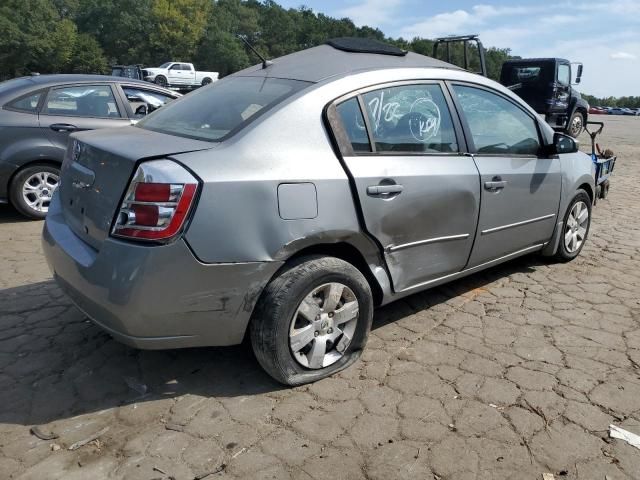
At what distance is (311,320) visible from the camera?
285 centimetres

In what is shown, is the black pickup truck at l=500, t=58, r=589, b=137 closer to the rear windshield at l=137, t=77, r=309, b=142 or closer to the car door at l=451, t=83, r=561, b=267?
the car door at l=451, t=83, r=561, b=267

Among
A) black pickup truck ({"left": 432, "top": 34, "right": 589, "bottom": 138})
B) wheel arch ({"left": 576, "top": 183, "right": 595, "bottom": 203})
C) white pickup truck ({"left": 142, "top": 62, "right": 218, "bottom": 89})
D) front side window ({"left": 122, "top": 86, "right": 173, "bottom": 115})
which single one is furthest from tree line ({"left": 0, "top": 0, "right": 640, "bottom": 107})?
wheel arch ({"left": 576, "top": 183, "right": 595, "bottom": 203})

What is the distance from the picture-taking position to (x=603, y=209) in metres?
7.45

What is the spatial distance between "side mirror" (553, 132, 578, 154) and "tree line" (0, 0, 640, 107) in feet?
173

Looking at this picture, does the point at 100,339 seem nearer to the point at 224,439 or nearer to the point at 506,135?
the point at 224,439

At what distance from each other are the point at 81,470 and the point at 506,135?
3363 mm

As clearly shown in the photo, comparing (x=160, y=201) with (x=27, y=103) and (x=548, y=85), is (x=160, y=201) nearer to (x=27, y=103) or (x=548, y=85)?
(x=27, y=103)

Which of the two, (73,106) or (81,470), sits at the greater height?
(73,106)

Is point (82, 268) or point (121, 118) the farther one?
point (121, 118)

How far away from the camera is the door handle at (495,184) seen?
3.64 metres

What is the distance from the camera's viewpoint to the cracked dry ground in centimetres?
237

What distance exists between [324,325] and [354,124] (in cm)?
111

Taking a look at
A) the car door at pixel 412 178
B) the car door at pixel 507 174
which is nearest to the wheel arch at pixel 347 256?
the car door at pixel 412 178

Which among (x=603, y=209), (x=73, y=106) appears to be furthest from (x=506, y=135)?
(x=73, y=106)
